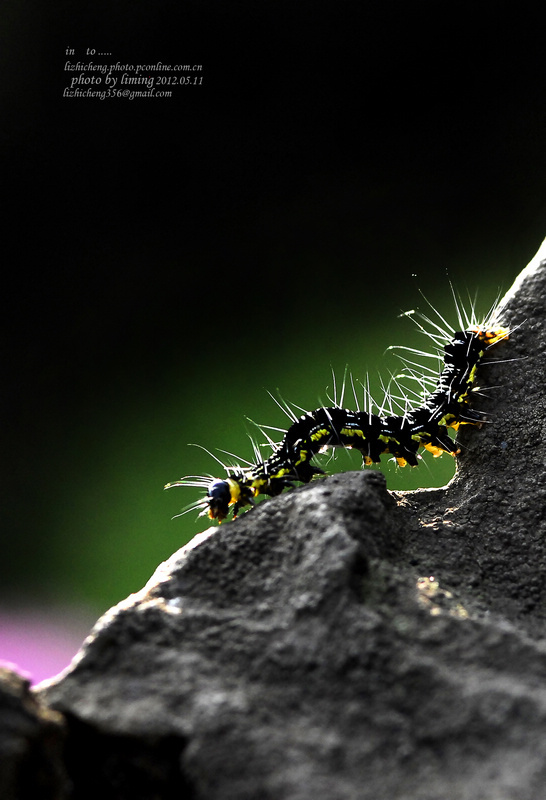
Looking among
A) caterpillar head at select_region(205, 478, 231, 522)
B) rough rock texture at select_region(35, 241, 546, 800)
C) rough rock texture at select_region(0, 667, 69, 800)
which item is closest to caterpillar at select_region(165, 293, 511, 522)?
caterpillar head at select_region(205, 478, 231, 522)

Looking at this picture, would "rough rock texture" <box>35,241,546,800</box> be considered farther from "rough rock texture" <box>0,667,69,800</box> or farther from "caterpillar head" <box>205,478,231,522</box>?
"caterpillar head" <box>205,478,231,522</box>

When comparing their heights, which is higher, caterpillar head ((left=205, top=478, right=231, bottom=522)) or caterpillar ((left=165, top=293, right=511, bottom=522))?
caterpillar ((left=165, top=293, right=511, bottom=522))

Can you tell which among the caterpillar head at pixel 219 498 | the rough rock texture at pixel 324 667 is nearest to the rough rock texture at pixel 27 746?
the rough rock texture at pixel 324 667

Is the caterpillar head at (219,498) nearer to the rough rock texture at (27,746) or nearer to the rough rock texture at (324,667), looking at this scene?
the rough rock texture at (324,667)

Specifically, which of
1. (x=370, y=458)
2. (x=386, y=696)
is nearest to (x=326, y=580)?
(x=386, y=696)

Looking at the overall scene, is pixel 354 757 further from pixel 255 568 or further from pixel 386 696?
pixel 255 568

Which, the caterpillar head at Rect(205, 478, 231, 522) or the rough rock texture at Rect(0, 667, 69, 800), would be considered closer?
the rough rock texture at Rect(0, 667, 69, 800)

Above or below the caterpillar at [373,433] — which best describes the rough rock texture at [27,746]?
below
